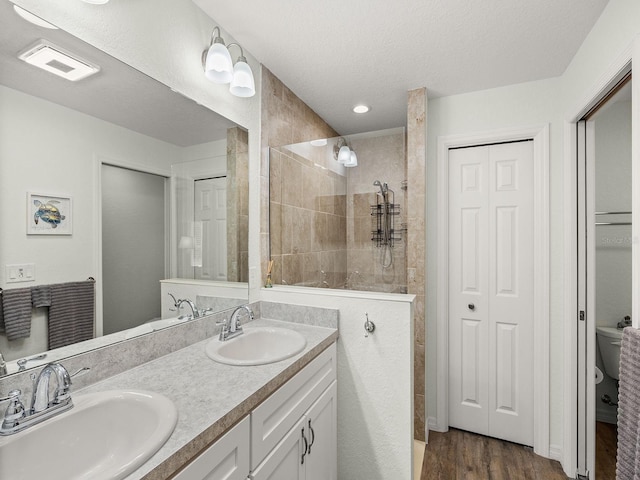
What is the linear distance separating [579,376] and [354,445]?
144 cm

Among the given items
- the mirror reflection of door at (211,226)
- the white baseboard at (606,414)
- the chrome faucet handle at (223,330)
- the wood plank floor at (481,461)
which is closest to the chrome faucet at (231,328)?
the chrome faucet handle at (223,330)

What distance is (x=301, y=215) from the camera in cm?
236

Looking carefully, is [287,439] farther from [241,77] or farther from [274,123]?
[274,123]

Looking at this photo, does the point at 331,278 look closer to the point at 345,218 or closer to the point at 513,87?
the point at 345,218

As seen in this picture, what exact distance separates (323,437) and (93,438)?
104cm

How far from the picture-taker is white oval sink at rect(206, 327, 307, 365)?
4.94 feet

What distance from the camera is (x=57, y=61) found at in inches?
41.3

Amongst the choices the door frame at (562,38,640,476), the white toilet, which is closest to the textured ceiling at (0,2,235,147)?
the door frame at (562,38,640,476)

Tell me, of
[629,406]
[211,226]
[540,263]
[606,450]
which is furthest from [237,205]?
[606,450]

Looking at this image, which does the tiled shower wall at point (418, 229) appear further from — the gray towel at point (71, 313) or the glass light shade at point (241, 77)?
the gray towel at point (71, 313)

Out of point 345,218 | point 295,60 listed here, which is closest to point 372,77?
point 295,60

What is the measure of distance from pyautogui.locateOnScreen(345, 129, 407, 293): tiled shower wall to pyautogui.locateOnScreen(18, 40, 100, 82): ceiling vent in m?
1.64

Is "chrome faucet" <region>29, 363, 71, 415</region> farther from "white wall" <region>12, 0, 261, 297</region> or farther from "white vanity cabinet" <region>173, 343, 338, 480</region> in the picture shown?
"white wall" <region>12, 0, 261, 297</region>

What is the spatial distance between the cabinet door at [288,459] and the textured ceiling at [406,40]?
77.2 inches
